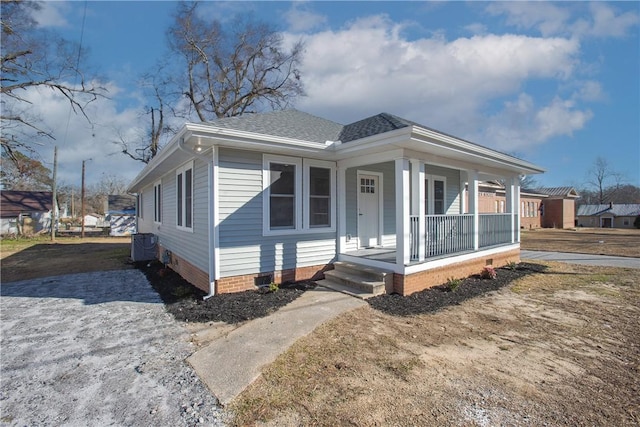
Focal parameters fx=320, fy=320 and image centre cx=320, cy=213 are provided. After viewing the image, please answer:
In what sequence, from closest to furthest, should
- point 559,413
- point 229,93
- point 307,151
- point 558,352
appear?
point 559,413 → point 558,352 → point 307,151 → point 229,93

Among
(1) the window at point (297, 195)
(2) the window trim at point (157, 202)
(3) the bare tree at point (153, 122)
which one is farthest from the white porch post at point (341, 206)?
(3) the bare tree at point (153, 122)

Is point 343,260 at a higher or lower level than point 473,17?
lower

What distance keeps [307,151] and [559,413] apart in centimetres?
521

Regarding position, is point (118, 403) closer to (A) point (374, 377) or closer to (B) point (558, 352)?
(A) point (374, 377)

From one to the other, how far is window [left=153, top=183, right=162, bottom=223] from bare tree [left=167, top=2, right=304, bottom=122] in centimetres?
1116

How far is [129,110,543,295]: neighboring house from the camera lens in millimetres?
5754

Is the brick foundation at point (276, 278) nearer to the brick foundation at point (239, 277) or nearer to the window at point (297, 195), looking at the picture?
the brick foundation at point (239, 277)

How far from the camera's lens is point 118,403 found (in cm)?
283

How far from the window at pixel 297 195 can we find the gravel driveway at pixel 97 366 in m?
2.64

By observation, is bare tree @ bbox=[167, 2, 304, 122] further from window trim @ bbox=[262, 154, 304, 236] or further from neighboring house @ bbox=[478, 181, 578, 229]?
neighboring house @ bbox=[478, 181, 578, 229]

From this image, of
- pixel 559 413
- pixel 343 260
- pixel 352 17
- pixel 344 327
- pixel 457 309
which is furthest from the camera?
pixel 352 17

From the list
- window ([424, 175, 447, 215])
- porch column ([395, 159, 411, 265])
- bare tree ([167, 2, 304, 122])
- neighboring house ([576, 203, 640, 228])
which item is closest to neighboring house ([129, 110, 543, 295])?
porch column ([395, 159, 411, 265])

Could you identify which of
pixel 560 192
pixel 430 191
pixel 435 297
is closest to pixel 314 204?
pixel 435 297

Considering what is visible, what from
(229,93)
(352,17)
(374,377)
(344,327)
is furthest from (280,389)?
(229,93)
